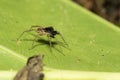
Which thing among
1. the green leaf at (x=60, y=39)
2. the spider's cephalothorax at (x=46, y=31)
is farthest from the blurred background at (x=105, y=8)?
the spider's cephalothorax at (x=46, y=31)

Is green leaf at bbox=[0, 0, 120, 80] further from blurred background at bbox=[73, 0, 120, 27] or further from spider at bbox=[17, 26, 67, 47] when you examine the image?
blurred background at bbox=[73, 0, 120, 27]

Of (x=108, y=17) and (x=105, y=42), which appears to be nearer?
(x=105, y=42)

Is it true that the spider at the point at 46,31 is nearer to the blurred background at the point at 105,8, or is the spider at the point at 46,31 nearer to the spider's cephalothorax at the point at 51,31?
the spider's cephalothorax at the point at 51,31

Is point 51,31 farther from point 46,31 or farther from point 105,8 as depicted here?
point 105,8

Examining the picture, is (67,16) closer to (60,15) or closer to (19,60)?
(60,15)

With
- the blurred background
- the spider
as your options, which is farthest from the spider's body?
the blurred background

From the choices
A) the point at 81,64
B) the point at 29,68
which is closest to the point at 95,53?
the point at 81,64
